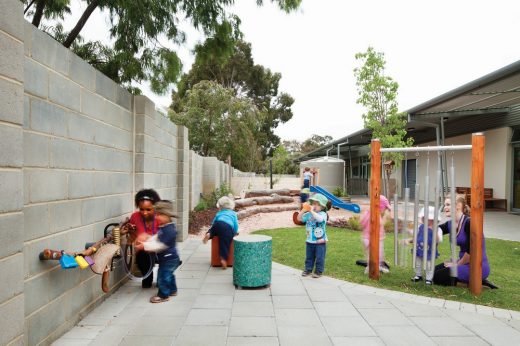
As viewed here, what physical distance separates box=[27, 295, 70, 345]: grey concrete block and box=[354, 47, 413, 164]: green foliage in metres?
14.0

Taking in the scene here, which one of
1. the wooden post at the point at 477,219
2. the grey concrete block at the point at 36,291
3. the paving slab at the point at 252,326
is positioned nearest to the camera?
the grey concrete block at the point at 36,291

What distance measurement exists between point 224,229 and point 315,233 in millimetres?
1542

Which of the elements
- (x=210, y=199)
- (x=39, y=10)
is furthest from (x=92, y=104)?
(x=210, y=199)

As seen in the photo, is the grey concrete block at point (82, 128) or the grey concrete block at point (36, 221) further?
the grey concrete block at point (82, 128)

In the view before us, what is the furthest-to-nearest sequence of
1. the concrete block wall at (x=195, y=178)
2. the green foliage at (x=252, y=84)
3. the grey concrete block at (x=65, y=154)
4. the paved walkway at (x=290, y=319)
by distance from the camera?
1. the green foliage at (x=252, y=84)
2. the concrete block wall at (x=195, y=178)
3. the paved walkway at (x=290, y=319)
4. the grey concrete block at (x=65, y=154)

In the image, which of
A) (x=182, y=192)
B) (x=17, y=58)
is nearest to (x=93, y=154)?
(x=17, y=58)

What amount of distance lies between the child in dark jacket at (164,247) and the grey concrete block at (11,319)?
2.01 m

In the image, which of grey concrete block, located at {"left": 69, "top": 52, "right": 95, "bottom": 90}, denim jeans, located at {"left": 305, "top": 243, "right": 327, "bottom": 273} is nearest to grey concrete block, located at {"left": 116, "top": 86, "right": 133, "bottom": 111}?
grey concrete block, located at {"left": 69, "top": 52, "right": 95, "bottom": 90}

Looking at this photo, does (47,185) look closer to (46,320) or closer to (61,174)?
(61,174)

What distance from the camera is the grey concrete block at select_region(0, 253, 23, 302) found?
2.60 meters

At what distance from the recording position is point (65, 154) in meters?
3.87

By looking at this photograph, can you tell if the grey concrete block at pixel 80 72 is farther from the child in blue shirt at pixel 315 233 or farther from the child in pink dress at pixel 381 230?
the child in pink dress at pixel 381 230

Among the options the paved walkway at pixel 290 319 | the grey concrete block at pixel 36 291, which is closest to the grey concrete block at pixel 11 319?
the grey concrete block at pixel 36 291

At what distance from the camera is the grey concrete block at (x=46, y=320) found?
3270 mm
